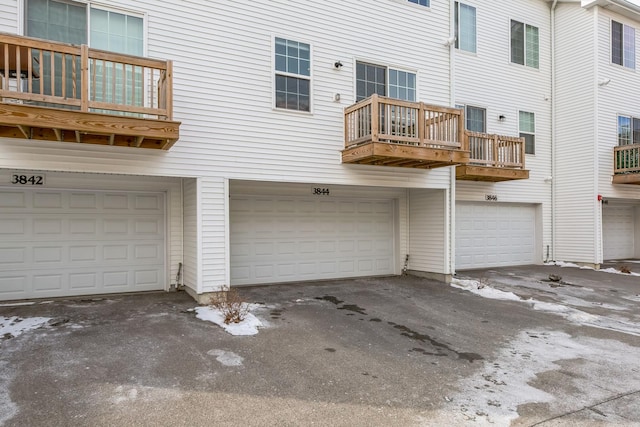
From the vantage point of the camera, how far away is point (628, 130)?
41.9ft

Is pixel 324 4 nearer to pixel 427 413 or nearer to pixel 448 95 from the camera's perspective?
pixel 448 95

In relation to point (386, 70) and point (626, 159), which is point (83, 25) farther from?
point (626, 159)

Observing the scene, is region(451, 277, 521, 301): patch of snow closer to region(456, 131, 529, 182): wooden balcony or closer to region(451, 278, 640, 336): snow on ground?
region(451, 278, 640, 336): snow on ground

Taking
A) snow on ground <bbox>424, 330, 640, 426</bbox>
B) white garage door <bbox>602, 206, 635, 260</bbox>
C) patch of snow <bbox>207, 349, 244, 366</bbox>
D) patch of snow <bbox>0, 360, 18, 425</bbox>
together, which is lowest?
snow on ground <bbox>424, 330, 640, 426</bbox>

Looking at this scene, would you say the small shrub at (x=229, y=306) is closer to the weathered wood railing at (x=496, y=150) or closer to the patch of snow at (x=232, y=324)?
the patch of snow at (x=232, y=324)

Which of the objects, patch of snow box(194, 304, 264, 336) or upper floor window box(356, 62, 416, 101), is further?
upper floor window box(356, 62, 416, 101)

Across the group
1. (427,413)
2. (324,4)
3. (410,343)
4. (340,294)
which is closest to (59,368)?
(427,413)

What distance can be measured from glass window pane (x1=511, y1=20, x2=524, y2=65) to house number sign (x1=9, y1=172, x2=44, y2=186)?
12.8 m

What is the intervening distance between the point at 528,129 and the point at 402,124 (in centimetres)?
695

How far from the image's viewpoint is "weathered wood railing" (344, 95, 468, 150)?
7.25 metres

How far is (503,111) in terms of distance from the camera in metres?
11.8

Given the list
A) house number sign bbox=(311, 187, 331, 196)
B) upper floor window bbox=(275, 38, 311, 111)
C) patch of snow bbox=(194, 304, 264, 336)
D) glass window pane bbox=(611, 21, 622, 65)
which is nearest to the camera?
patch of snow bbox=(194, 304, 264, 336)

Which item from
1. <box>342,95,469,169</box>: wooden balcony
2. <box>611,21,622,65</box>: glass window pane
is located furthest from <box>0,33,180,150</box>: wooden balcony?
<box>611,21,622,65</box>: glass window pane

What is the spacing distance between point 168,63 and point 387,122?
152 inches
